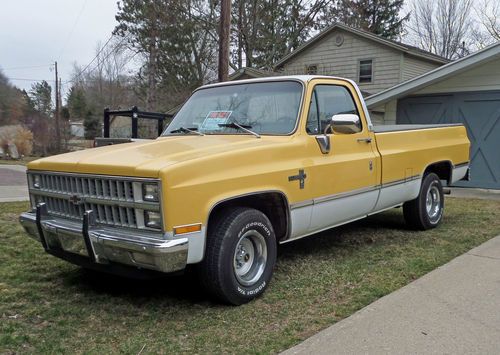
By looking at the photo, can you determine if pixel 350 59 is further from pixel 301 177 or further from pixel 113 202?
pixel 113 202

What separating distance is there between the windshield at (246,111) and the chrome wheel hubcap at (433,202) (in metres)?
3.18

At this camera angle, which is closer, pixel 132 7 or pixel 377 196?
pixel 377 196

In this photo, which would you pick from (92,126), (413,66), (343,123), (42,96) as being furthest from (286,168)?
(42,96)

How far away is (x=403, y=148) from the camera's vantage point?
6.30m

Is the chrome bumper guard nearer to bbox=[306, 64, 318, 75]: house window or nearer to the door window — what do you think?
the door window

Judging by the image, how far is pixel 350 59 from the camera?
64.7 feet

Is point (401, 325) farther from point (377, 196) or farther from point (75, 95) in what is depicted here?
point (75, 95)

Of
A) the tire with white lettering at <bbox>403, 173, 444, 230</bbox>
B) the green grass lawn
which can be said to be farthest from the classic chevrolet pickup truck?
the tire with white lettering at <bbox>403, 173, 444, 230</bbox>

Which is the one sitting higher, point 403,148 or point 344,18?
point 344,18

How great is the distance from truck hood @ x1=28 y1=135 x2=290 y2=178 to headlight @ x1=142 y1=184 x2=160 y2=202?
0.28 ft

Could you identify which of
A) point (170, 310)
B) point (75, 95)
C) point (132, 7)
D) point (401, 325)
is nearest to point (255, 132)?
point (170, 310)

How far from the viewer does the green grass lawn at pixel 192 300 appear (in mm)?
3531

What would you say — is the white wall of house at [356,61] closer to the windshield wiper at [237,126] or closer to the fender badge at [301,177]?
the windshield wiper at [237,126]

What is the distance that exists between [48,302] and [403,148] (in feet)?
14.8
